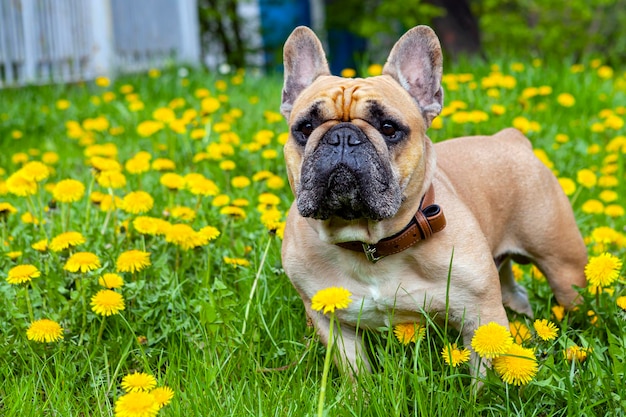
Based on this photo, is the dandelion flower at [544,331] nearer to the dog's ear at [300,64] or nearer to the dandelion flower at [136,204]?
the dog's ear at [300,64]

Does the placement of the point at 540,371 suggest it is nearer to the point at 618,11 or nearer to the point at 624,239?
the point at 624,239

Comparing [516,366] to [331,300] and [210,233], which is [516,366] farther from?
[210,233]

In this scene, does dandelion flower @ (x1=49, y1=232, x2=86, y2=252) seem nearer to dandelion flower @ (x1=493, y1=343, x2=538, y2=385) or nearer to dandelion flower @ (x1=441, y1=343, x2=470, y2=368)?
dandelion flower @ (x1=441, y1=343, x2=470, y2=368)

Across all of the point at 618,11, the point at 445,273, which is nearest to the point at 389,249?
the point at 445,273

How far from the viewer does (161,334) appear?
3133 mm

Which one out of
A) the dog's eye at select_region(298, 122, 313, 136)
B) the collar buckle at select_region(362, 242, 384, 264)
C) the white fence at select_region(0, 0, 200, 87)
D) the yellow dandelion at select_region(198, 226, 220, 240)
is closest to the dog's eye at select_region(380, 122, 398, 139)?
the dog's eye at select_region(298, 122, 313, 136)

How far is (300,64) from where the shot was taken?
330 centimetres

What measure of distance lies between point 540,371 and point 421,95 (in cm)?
119

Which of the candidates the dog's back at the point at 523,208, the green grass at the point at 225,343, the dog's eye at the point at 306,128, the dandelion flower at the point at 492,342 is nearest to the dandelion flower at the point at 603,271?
the green grass at the point at 225,343

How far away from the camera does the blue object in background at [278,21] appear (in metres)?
14.7

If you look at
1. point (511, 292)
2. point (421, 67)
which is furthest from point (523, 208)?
point (421, 67)

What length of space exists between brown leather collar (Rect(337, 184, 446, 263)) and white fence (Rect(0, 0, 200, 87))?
21.6ft

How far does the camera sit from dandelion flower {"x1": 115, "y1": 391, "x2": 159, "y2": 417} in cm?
217

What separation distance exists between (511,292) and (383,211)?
4.50ft
